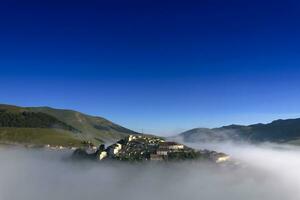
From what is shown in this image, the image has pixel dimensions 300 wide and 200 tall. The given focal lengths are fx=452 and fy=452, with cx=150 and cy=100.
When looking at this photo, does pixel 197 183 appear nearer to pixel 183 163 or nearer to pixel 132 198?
pixel 183 163

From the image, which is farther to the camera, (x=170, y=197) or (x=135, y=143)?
(x=135, y=143)

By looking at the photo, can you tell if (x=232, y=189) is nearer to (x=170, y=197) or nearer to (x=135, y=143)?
(x=170, y=197)

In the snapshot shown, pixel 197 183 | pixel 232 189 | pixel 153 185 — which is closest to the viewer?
pixel 232 189

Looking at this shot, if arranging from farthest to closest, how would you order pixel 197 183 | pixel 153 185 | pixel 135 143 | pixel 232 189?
1. pixel 135 143
2. pixel 153 185
3. pixel 197 183
4. pixel 232 189

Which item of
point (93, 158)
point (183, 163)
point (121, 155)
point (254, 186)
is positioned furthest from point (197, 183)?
point (93, 158)

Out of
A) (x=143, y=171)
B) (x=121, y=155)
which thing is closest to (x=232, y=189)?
(x=143, y=171)

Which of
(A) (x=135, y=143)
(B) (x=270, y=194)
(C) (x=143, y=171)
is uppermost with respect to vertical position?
(A) (x=135, y=143)

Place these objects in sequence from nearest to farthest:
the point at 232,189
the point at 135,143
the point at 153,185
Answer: the point at 232,189 → the point at 153,185 → the point at 135,143

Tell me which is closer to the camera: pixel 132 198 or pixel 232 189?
pixel 232 189

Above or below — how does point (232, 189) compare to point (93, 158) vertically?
below
